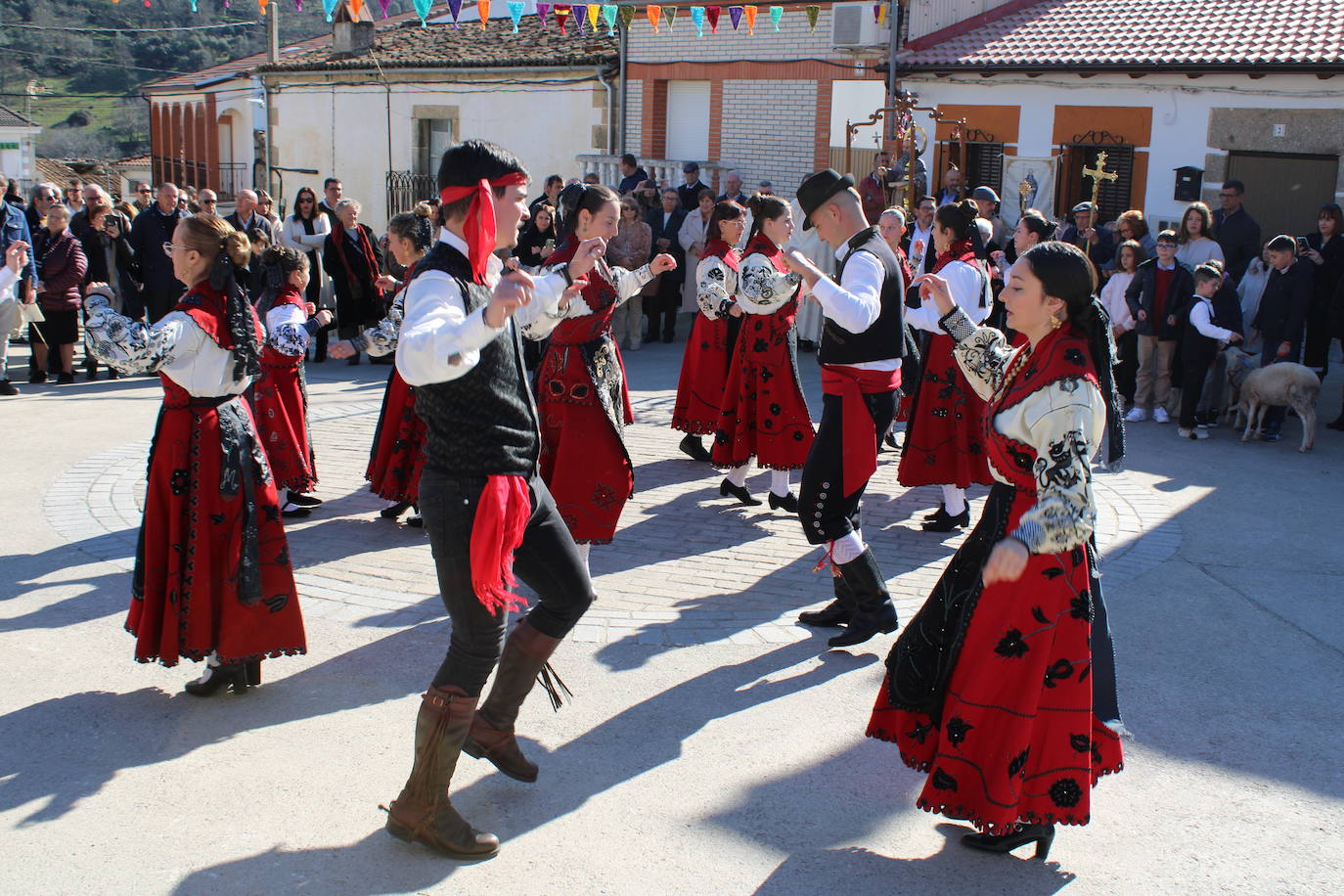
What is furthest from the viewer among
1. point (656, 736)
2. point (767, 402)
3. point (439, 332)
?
point (767, 402)

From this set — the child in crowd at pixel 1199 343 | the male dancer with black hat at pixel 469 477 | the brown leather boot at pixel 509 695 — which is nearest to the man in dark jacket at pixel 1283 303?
the child in crowd at pixel 1199 343

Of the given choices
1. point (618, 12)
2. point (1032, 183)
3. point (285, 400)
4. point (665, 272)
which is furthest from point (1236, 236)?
point (285, 400)

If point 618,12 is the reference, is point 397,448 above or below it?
below

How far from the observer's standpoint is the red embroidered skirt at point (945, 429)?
6836 mm

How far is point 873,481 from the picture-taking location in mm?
8219

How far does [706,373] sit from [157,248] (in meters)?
6.39

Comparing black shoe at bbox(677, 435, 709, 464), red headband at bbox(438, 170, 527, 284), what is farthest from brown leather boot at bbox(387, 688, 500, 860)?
black shoe at bbox(677, 435, 709, 464)

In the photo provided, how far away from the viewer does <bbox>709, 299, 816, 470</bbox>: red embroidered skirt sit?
23.0 feet

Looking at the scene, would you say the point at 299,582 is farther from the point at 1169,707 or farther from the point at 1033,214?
the point at 1033,214

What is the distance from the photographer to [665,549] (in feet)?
21.5

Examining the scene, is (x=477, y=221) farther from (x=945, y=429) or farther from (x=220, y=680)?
(x=945, y=429)

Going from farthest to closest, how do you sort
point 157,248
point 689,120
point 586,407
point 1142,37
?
point 689,120
point 1142,37
point 157,248
point 586,407

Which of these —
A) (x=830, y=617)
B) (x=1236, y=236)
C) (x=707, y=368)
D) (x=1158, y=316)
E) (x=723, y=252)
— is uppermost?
(x=1236, y=236)

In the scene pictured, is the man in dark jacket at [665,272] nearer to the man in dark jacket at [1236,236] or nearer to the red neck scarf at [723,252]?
the man in dark jacket at [1236,236]
